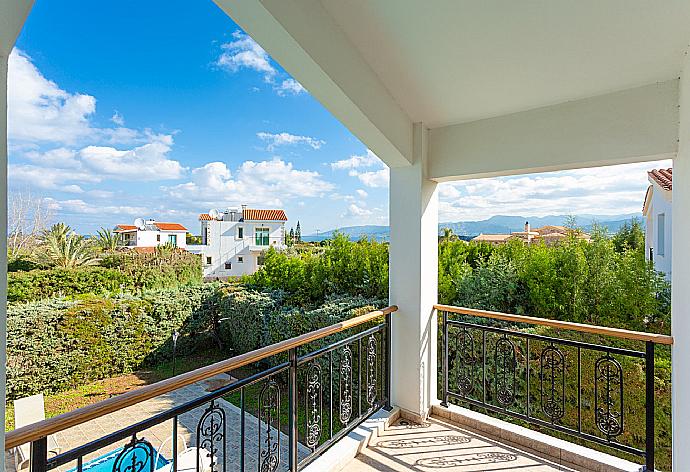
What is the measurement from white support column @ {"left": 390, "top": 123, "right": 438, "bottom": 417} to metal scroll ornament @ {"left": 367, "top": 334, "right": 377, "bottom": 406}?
0.56 ft

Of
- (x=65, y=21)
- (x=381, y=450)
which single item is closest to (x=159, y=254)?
(x=65, y=21)

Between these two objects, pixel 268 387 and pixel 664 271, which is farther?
pixel 664 271

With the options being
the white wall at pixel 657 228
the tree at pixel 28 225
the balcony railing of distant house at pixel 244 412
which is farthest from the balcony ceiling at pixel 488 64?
the tree at pixel 28 225

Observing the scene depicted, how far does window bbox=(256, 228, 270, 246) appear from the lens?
33.9 feet

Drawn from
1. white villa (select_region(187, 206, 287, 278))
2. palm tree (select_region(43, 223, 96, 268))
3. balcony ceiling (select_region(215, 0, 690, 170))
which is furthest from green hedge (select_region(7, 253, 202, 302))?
balcony ceiling (select_region(215, 0, 690, 170))

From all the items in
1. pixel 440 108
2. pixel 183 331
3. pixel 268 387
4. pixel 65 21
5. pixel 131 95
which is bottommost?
pixel 183 331

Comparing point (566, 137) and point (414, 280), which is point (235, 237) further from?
point (566, 137)

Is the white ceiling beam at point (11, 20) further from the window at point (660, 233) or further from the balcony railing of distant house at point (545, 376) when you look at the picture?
the window at point (660, 233)

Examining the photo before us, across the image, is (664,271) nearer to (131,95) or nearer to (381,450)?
(381,450)

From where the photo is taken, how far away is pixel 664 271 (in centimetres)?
398

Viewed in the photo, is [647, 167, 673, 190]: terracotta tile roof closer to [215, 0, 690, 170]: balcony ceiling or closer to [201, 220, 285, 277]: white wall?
[215, 0, 690, 170]: balcony ceiling

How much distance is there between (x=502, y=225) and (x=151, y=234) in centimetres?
891

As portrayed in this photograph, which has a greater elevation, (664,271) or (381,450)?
(664,271)

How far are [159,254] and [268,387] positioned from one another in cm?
811
